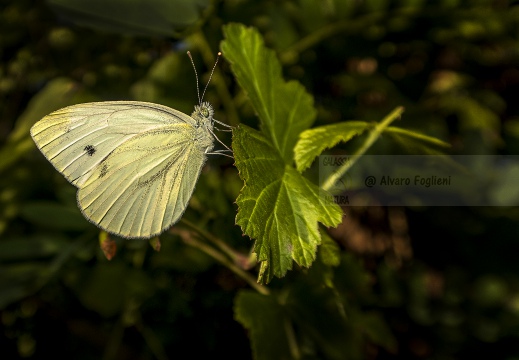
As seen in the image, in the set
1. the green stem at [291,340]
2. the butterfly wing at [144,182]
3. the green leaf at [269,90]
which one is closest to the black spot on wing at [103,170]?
the butterfly wing at [144,182]

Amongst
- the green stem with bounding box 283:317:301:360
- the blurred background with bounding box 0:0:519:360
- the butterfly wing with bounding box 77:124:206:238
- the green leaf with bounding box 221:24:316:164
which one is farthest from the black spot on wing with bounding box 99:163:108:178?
the green stem with bounding box 283:317:301:360

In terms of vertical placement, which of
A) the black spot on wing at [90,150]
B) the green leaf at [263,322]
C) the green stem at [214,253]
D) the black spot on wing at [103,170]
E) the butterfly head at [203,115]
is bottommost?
the green leaf at [263,322]

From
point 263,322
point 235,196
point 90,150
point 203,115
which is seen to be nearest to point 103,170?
point 90,150

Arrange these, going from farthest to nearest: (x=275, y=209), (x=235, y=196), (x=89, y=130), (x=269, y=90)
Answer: (x=235, y=196)
(x=89, y=130)
(x=269, y=90)
(x=275, y=209)

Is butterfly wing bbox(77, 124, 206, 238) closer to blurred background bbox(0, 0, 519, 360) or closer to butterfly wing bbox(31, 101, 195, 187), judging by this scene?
butterfly wing bbox(31, 101, 195, 187)

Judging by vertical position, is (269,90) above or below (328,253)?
above

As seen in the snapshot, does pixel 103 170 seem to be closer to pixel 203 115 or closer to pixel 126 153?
pixel 126 153

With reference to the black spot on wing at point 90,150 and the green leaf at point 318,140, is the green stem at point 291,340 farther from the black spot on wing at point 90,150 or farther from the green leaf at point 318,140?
the black spot on wing at point 90,150
